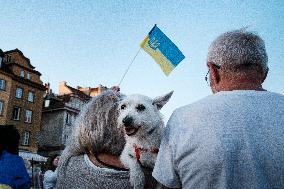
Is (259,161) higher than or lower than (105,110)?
lower

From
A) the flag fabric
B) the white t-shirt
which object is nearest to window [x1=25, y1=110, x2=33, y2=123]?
the flag fabric

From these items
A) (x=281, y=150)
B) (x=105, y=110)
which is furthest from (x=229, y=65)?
(x=105, y=110)

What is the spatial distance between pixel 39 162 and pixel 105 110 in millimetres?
44482

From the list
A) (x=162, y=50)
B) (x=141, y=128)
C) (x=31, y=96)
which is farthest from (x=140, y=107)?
(x=31, y=96)

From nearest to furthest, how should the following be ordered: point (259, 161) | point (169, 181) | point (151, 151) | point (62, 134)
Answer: point (259, 161), point (169, 181), point (151, 151), point (62, 134)

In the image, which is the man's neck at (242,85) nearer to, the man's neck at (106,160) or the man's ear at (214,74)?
the man's ear at (214,74)

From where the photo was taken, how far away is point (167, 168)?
222 centimetres

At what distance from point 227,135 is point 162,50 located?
538 centimetres

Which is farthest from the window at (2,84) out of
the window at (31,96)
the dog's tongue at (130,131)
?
the dog's tongue at (130,131)

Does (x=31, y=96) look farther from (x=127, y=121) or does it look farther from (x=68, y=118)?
(x=127, y=121)

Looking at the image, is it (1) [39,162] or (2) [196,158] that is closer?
(2) [196,158]

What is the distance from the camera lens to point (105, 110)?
3016 mm

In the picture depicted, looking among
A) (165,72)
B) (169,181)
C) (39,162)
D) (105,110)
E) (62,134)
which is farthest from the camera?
(62,134)

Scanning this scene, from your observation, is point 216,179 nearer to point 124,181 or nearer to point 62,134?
point 124,181
